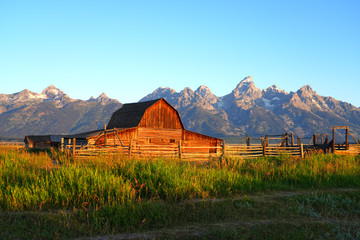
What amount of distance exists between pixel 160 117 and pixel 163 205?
3558 cm

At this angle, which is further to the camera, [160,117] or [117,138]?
[160,117]

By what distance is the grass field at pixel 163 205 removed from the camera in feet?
23.3

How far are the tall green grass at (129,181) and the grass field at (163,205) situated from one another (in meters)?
0.03

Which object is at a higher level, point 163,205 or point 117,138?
point 117,138

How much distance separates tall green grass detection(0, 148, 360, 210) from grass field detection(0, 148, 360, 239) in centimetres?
3

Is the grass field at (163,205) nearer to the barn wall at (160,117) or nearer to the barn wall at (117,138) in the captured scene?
the barn wall at (117,138)

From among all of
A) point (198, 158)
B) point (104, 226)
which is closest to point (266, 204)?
point (104, 226)

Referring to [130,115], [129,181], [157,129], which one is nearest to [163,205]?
[129,181]

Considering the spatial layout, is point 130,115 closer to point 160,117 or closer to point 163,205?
point 160,117

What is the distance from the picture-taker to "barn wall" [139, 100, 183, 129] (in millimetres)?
42875

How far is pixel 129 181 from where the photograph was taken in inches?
398

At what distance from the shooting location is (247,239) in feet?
22.2

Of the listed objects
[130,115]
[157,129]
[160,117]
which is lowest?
[157,129]

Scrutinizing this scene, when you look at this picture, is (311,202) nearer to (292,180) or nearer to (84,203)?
(292,180)
